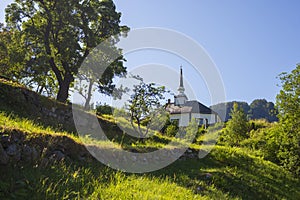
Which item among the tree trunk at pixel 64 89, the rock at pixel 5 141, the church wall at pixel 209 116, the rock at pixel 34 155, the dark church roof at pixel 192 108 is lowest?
the rock at pixel 34 155

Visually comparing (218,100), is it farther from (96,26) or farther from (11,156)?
(96,26)

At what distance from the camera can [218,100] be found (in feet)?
31.7

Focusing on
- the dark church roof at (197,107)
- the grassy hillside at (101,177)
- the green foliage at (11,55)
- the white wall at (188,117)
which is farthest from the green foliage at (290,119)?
the dark church roof at (197,107)

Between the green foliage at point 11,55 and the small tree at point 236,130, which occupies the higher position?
the green foliage at point 11,55

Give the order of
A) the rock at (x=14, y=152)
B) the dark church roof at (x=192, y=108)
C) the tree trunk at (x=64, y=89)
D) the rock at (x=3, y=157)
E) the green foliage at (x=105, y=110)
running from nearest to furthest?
the rock at (x=3, y=157) → the rock at (x=14, y=152) → the tree trunk at (x=64, y=89) → the green foliage at (x=105, y=110) → the dark church roof at (x=192, y=108)

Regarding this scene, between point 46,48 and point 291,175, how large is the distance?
44.0 ft

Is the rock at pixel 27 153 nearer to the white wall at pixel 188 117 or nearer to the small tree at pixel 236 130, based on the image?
the small tree at pixel 236 130

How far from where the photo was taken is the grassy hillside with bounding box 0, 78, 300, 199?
13.1ft

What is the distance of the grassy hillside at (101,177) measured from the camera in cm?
400

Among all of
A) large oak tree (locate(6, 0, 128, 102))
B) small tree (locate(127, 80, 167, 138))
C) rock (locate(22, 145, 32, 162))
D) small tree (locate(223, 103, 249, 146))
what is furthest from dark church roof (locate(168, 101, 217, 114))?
rock (locate(22, 145, 32, 162))

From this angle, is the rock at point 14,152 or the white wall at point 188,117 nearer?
the rock at point 14,152

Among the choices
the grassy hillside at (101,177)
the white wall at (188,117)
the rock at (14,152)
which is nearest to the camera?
the grassy hillside at (101,177)

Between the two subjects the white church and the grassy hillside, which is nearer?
the grassy hillside

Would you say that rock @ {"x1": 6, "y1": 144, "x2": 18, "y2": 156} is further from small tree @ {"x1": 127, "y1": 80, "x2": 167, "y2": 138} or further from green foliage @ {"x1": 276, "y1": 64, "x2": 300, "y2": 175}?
green foliage @ {"x1": 276, "y1": 64, "x2": 300, "y2": 175}
